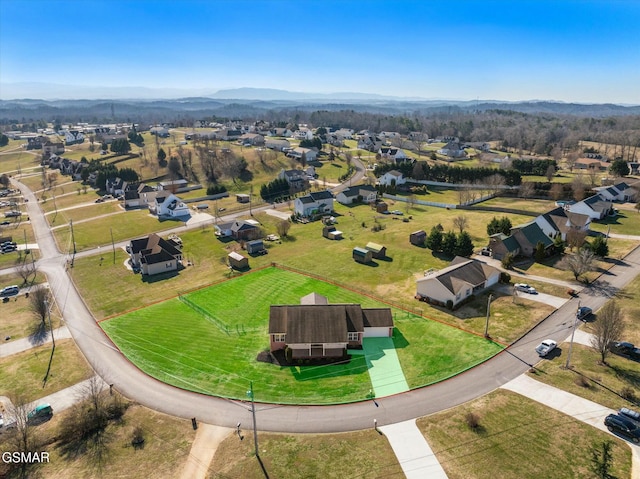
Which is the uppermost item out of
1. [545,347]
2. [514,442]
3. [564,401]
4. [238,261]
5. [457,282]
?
[457,282]

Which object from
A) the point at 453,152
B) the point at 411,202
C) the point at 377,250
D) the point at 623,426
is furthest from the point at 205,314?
the point at 453,152

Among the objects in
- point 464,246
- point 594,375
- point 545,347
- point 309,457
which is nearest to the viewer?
point 309,457

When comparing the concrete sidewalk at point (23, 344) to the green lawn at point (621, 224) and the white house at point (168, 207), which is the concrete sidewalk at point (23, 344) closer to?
the white house at point (168, 207)

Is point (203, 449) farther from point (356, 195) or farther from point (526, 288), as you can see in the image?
point (356, 195)

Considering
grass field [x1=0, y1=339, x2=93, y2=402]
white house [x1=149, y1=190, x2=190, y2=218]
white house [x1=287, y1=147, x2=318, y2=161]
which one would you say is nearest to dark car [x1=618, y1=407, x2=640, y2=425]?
grass field [x1=0, y1=339, x2=93, y2=402]

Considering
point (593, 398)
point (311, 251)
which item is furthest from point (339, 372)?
point (311, 251)

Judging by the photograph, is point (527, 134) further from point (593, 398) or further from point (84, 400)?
point (84, 400)
